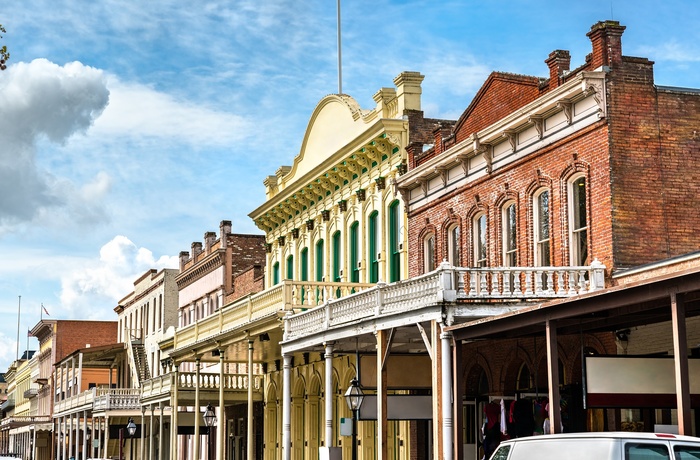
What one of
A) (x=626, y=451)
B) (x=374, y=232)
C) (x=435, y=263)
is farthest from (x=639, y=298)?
(x=374, y=232)

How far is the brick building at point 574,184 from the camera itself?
2311 centimetres

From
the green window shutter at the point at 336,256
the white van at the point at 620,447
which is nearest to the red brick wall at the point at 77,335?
the green window shutter at the point at 336,256

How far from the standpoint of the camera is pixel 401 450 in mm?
32531

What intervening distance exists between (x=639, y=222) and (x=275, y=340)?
16.1 meters

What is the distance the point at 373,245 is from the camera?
117ft

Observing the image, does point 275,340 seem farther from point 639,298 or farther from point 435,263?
point 639,298

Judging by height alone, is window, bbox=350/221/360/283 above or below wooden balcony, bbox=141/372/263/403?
above

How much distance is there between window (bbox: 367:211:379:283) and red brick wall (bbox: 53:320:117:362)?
208ft

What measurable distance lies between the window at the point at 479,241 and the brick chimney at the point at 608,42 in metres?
6.59

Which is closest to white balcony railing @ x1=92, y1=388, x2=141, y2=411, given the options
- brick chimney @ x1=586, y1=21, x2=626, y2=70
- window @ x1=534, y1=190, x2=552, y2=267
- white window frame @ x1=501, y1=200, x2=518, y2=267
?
white window frame @ x1=501, y1=200, x2=518, y2=267

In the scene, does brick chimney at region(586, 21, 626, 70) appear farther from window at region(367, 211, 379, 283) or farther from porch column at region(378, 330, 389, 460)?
window at region(367, 211, 379, 283)

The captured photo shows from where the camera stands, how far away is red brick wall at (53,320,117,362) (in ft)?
314

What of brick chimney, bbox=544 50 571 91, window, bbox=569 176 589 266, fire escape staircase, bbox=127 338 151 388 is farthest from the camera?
fire escape staircase, bbox=127 338 151 388

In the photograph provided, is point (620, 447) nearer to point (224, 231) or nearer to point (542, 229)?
point (542, 229)
